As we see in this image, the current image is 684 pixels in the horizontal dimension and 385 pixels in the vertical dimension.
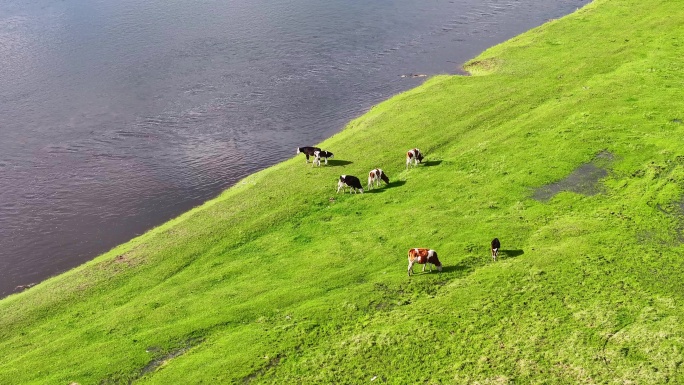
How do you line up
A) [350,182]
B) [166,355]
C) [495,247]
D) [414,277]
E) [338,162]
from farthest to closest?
[338,162], [350,182], [495,247], [414,277], [166,355]

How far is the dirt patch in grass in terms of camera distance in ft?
127

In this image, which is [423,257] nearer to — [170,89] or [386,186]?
[386,186]

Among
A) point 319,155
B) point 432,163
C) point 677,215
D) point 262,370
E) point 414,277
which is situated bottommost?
point 262,370

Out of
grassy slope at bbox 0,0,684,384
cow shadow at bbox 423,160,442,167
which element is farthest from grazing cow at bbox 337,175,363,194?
cow shadow at bbox 423,160,442,167

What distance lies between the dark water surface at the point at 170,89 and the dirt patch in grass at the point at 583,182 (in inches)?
857

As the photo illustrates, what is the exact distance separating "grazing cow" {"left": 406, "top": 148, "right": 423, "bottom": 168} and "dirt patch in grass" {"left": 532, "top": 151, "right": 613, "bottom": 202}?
878 centimetres

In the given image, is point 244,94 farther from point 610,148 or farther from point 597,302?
point 597,302

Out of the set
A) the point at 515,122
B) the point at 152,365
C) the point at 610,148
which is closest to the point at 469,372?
the point at 152,365

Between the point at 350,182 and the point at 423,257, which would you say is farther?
the point at 350,182

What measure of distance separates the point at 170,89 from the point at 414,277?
4098 centimetres

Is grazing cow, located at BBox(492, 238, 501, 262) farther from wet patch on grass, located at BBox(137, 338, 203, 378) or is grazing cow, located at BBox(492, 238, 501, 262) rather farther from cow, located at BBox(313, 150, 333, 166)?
cow, located at BBox(313, 150, 333, 166)

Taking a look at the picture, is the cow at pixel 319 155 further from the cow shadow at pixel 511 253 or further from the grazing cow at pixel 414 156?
the cow shadow at pixel 511 253

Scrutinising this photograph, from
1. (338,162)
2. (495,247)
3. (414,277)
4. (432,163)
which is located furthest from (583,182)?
(338,162)

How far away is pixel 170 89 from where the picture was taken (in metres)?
63.7
